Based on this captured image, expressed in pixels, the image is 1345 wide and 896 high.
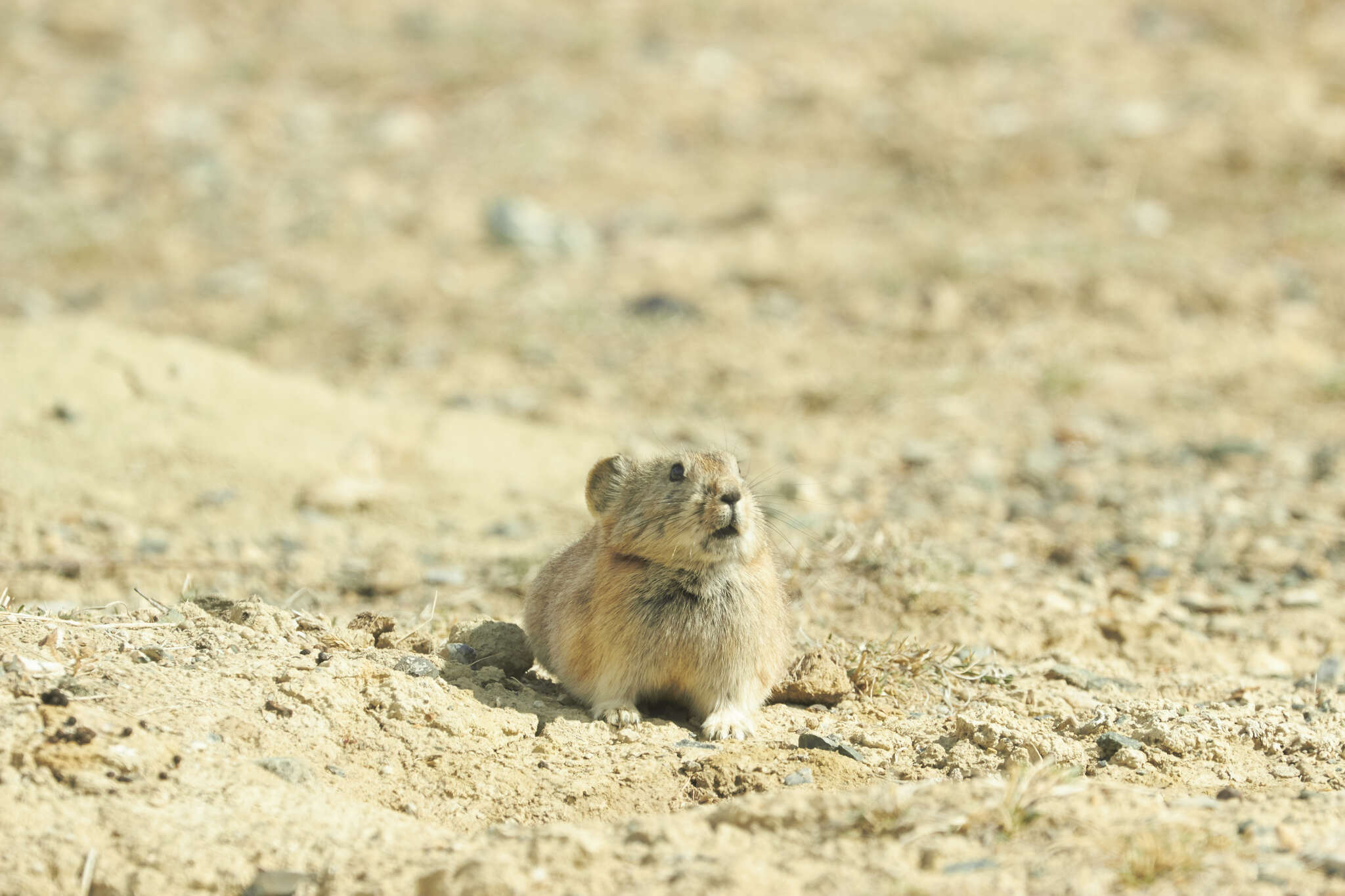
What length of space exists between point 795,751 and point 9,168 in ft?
39.4

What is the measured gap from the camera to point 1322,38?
14.9m

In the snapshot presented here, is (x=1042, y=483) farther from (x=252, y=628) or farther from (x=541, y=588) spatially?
(x=252, y=628)

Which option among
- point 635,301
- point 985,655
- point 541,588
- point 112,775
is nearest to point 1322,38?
point 635,301

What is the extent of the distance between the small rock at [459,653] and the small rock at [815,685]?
3.75ft

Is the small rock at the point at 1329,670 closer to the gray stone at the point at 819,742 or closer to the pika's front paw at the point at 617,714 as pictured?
the gray stone at the point at 819,742

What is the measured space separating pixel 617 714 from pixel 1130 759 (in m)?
1.71

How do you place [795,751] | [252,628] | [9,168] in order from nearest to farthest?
1. [795,751]
2. [252,628]
3. [9,168]

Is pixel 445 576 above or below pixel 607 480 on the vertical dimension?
below

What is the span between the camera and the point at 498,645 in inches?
205

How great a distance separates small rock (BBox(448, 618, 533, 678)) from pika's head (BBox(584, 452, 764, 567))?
642 mm

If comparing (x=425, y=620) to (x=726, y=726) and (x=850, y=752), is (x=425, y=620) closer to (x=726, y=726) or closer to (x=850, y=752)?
(x=726, y=726)

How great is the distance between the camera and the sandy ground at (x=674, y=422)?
3.65 metres

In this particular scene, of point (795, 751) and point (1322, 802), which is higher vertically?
point (1322, 802)

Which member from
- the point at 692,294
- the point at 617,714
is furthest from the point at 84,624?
the point at 692,294
